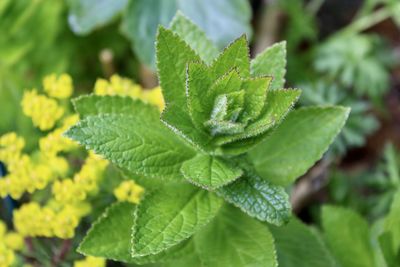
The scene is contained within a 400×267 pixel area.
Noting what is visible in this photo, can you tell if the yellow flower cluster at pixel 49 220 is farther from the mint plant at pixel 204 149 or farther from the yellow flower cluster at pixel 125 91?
the yellow flower cluster at pixel 125 91

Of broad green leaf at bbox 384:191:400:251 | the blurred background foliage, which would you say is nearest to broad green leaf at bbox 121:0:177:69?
the blurred background foliage

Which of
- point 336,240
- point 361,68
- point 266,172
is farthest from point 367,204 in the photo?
point 266,172

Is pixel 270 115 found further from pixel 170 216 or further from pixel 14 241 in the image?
pixel 14 241

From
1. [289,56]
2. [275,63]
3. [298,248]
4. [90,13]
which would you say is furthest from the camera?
[289,56]

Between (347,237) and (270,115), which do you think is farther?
(347,237)

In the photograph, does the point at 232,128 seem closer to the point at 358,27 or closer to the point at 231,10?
the point at 231,10

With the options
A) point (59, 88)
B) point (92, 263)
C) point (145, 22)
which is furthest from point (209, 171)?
point (145, 22)
